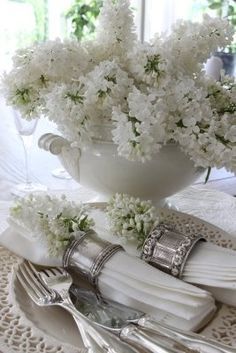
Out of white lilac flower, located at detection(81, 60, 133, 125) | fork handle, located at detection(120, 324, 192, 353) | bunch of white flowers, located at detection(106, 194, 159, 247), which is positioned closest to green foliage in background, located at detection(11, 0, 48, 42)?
white lilac flower, located at detection(81, 60, 133, 125)

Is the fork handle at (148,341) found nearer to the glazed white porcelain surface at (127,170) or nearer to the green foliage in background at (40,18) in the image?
the glazed white porcelain surface at (127,170)

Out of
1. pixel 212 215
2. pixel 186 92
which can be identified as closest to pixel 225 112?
pixel 186 92

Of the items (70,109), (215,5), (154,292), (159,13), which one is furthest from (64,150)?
(159,13)

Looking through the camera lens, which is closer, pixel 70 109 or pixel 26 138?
pixel 70 109

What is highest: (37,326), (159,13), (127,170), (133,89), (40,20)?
(159,13)

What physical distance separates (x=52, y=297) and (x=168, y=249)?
14 centimetres

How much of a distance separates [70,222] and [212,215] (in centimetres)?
38

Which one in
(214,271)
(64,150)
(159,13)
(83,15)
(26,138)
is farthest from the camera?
(159,13)

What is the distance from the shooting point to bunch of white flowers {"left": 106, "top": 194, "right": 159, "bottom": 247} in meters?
0.61

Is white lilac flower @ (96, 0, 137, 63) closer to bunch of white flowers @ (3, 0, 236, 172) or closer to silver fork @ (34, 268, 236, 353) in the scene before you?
bunch of white flowers @ (3, 0, 236, 172)

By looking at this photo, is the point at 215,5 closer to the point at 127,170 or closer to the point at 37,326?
the point at 127,170

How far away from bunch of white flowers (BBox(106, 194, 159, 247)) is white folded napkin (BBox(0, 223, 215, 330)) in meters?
0.06

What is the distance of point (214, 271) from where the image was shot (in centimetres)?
55

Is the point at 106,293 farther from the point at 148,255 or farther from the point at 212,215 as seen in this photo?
the point at 212,215
